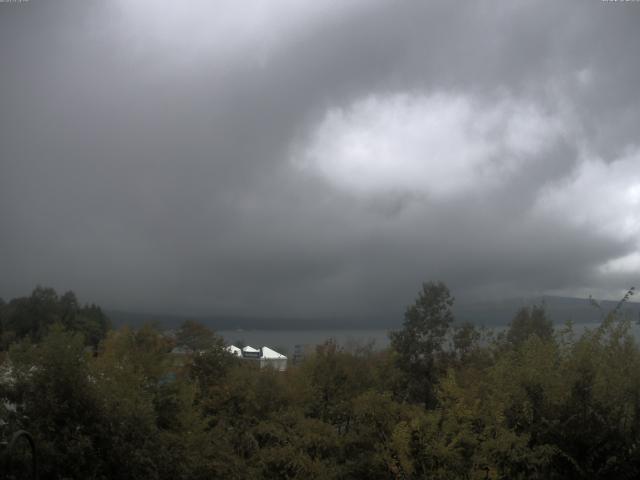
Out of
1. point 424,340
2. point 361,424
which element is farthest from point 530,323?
point 361,424

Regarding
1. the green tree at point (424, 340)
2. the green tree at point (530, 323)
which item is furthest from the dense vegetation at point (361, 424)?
the green tree at point (530, 323)

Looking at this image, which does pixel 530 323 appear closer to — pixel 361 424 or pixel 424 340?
pixel 424 340

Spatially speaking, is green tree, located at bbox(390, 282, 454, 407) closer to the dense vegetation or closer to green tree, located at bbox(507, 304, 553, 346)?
green tree, located at bbox(507, 304, 553, 346)

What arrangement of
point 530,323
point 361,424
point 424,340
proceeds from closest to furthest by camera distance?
point 361,424 < point 424,340 < point 530,323

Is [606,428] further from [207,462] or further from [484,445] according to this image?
[207,462]

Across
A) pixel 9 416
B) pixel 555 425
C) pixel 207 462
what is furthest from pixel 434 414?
pixel 9 416

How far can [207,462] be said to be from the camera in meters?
24.9

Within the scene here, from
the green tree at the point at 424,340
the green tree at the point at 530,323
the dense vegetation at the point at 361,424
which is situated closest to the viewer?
the dense vegetation at the point at 361,424

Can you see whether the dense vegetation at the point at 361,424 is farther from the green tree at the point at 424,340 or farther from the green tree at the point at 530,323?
the green tree at the point at 530,323

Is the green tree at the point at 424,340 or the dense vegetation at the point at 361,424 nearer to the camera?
the dense vegetation at the point at 361,424

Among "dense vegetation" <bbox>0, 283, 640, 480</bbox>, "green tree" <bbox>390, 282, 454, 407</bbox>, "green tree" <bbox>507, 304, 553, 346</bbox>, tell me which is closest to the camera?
"dense vegetation" <bbox>0, 283, 640, 480</bbox>

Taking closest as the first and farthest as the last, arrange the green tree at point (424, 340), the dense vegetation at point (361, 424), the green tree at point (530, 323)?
the dense vegetation at point (361, 424), the green tree at point (424, 340), the green tree at point (530, 323)

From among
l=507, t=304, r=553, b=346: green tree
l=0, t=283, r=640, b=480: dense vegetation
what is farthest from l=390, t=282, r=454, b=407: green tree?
l=0, t=283, r=640, b=480: dense vegetation

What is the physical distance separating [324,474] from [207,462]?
4.64 m
